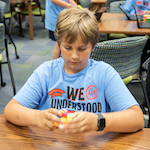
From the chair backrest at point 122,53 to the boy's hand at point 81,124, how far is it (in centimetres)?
84

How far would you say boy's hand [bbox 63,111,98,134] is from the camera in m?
0.68

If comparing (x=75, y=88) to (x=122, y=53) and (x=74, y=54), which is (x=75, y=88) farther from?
(x=122, y=53)

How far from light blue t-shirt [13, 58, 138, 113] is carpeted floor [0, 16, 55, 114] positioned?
135 cm

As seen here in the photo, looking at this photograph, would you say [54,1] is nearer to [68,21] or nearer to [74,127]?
[68,21]

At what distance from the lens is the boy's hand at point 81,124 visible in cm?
68

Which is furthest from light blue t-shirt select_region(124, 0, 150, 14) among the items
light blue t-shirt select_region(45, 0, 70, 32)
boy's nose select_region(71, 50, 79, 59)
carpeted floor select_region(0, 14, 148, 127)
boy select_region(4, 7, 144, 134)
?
boy's nose select_region(71, 50, 79, 59)

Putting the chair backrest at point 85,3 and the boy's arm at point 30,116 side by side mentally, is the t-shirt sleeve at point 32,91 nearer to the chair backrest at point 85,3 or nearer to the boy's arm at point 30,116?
the boy's arm at point 30,116

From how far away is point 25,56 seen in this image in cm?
371

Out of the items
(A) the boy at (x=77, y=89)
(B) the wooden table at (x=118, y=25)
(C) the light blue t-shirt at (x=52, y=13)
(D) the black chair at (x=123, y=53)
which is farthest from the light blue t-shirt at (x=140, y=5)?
(A) the boy at (x=77, y=89)

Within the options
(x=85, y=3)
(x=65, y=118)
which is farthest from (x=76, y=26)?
(x=85, y=3)

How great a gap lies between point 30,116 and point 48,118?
0.12 meters

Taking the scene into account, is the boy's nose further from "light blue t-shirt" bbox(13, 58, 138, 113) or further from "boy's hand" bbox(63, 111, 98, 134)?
"boy's hand" bbox(63, 111, 98, 134)

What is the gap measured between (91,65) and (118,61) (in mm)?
601

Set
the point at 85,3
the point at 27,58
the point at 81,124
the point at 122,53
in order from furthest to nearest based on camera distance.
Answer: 1. the point at 85,3
2. the point at 27,58
3. the point at 122,53
4. the point at 81,124
